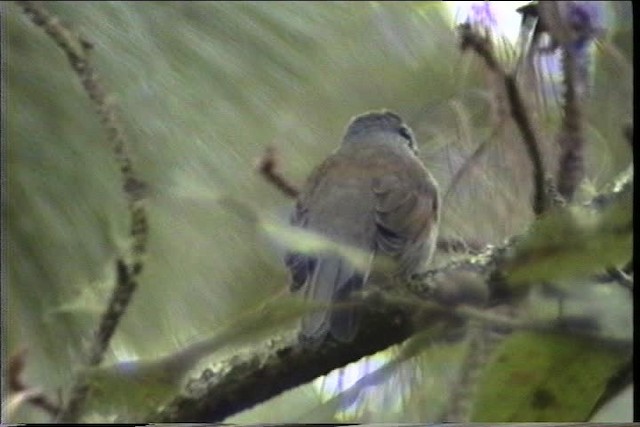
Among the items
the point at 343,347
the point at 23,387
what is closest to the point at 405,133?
the point at 343,347

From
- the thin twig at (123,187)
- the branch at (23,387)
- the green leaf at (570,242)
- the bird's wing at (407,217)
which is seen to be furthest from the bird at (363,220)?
the branch at (23,387)

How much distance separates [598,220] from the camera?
1.60m

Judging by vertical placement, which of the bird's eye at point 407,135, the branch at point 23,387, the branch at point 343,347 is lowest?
the branch at point 23,387

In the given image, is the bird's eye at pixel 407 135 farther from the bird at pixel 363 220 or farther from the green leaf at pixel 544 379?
the green leaf at pixel 544 379

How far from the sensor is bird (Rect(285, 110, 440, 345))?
5.28ft

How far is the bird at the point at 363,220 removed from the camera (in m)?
1.61

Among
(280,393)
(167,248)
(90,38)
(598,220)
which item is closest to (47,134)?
(90,38)

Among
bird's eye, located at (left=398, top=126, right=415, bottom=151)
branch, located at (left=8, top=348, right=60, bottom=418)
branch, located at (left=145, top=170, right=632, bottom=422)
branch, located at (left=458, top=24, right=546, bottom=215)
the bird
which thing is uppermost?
branch, located at (left=458, top=24, right=546, bottom=215)

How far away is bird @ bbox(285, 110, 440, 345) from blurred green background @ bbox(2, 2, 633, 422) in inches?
1.3

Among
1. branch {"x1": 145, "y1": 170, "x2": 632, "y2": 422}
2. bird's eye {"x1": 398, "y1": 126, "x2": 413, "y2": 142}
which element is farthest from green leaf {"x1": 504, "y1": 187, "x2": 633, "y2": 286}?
bird's eye {"x1": 398, "y1": 126, "x2": 413, "y2": 142}

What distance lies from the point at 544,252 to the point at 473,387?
25cm

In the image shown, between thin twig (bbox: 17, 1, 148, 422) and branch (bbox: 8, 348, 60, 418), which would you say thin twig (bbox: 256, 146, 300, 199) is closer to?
thin twig (bbox: 17, 1, 148, 422)

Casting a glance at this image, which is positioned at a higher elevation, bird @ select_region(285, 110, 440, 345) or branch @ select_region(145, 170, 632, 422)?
bird @ select_region(285, 110, 440, 345)

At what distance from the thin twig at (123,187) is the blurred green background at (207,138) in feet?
0.05
